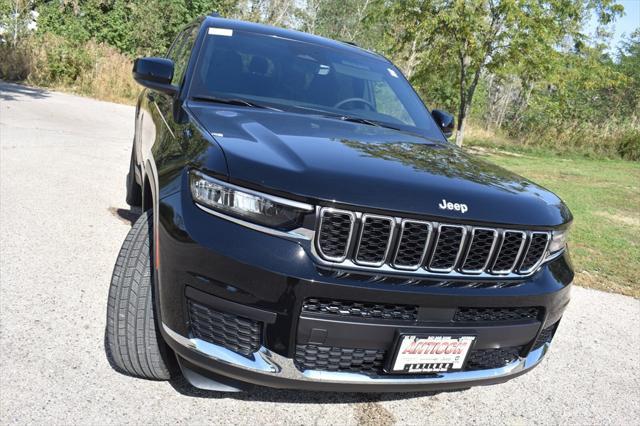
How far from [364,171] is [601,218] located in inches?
285

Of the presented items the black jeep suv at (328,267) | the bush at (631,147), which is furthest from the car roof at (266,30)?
the bush at (631,147)

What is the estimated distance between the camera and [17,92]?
13.1m

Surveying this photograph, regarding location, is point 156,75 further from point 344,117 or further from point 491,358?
point 491,358

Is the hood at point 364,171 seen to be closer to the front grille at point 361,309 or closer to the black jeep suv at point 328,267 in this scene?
the black jeep suv at point 328,267

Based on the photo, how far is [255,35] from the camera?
350 cm

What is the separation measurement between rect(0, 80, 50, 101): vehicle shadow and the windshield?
1019 cm

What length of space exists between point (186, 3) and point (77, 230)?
20.2m

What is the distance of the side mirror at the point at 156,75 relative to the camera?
297cm

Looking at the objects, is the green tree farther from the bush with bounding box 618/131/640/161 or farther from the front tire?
the front tire

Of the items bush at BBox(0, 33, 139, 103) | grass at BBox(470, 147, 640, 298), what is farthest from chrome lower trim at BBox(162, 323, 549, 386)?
bush at BBox(0, 33, 139, 103)

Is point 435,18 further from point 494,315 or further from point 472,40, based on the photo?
point 494,315

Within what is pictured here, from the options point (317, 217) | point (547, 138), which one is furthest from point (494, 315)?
point (547, 138)

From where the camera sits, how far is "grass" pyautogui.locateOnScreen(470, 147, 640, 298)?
5312 millimetres

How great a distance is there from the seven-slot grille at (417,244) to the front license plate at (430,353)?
26 cm
